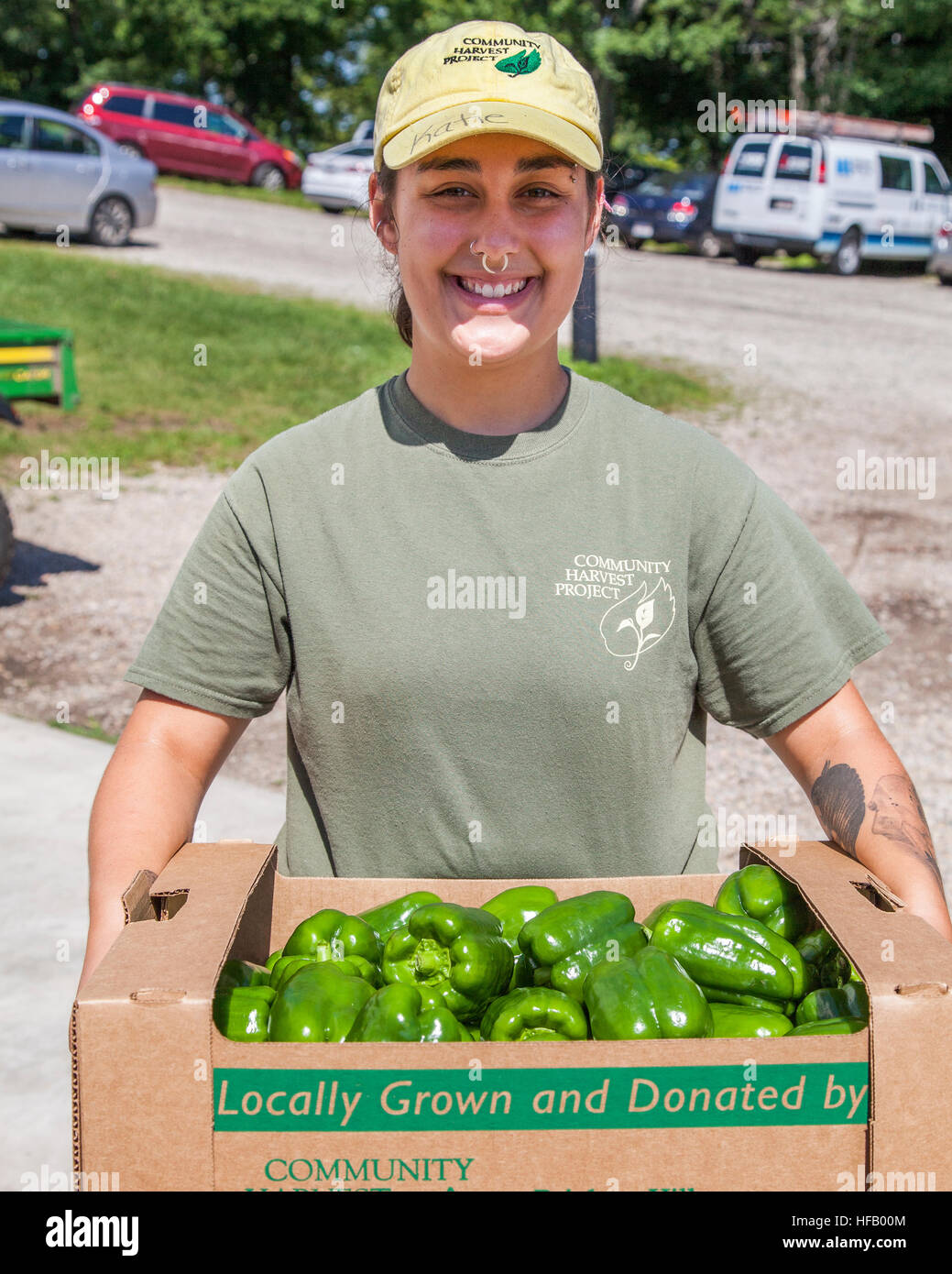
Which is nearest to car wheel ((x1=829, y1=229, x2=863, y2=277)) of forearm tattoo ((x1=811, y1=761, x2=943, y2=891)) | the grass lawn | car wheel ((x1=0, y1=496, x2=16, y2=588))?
the grass lawn

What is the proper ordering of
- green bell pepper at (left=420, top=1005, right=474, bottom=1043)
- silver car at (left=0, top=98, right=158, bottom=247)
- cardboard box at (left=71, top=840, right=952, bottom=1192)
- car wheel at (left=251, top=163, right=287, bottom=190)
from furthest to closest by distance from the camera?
car wheel at (left=251, top=163, right=287, bottom=190)
silver car at (left=0, top=98, right=158, bottom=247)
green bell pepper at (left=420, top=1005, right=474, bottom=1043)
cardboard box at (left=71, top=840, right=952, bottom=1192)

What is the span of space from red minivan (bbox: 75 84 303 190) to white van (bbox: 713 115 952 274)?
10.0m

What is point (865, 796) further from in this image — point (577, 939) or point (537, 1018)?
point (537, 1018)

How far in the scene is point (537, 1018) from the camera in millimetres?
1915

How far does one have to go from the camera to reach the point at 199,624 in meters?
2.22

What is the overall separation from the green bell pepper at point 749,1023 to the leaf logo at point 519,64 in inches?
55.4

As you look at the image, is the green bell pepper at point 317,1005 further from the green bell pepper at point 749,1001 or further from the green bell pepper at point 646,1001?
the green bell pepper at point 749,1001

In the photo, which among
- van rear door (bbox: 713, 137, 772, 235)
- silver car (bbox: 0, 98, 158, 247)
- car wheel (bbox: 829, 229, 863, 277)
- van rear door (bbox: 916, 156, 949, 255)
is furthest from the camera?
Answer: van rear door (bbox: 916, 156, 949, 255)

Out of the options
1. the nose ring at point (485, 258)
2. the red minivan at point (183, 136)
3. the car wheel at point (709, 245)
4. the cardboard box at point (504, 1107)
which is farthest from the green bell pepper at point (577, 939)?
the red minivan at point (183, 136)

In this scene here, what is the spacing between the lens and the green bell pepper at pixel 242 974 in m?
1.91

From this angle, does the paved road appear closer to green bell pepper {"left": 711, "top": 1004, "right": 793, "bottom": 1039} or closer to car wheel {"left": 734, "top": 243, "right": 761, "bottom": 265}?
green bell pepper {"left": 711, "top": 1004, "right": 793, "bottom": 1039}

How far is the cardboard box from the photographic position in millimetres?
1538
